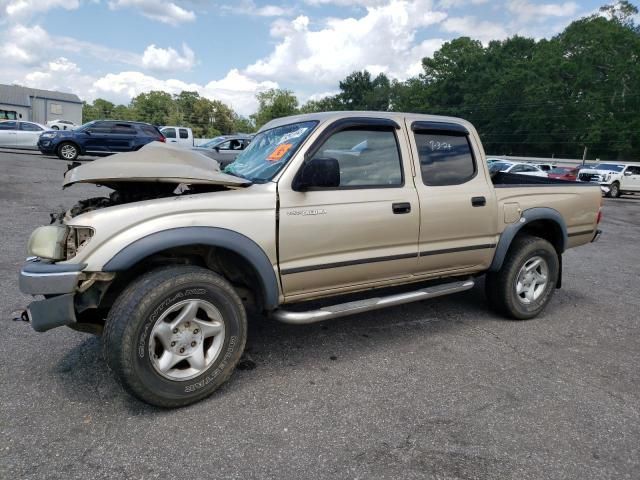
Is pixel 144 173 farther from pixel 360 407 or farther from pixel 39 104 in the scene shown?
pixel 39 104

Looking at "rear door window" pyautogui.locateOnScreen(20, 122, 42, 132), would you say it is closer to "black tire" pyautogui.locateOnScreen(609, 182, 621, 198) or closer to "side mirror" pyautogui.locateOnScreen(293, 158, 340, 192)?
"side mirror" pyautogui.locateOnScreen(293, 158, 340, 192)

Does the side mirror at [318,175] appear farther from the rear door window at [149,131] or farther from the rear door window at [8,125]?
the rear door window at [8,125]

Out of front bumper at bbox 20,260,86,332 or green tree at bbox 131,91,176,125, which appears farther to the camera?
green tree at bbox 131,91,176,125

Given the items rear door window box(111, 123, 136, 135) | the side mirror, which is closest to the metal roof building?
rear door window box(111, 123, 136, 135)

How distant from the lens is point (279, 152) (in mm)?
3414

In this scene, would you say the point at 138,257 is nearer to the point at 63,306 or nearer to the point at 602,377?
the point at 63,306

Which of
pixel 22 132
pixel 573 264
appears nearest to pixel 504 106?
pixel 22 132

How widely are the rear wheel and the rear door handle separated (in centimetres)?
1792

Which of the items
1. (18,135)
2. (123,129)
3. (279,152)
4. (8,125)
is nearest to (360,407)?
(279,152)

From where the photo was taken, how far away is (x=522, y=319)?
4441mm

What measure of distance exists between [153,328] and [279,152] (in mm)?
1533

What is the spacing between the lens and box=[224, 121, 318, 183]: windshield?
3.30 m

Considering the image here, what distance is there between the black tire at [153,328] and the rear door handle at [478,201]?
2207mm

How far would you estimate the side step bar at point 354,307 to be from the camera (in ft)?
10.2
